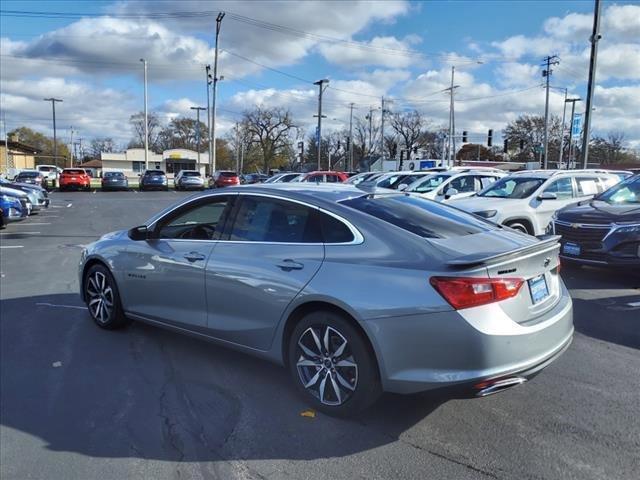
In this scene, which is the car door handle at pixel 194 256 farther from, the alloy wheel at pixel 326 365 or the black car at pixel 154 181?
the black car at pixel 154 181

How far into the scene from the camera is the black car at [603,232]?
7.49 metres

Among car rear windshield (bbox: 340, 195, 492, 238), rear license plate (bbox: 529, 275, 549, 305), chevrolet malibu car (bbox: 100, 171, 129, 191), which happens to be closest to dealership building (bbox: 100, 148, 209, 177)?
chevrolet malibu car (bbox: 100, 171, 129, 191)

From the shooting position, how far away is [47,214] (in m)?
20.5

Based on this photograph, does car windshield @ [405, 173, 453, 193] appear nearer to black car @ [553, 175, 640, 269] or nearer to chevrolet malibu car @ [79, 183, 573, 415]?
black car @ [553, 175, 640, 269]

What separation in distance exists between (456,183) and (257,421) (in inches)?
495

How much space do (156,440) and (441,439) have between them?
70.7 inches

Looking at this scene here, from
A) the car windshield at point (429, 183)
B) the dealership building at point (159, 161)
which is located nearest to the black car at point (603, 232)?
the car windshield at point (429, 183)

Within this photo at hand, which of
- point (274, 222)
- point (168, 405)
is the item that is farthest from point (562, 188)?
point (168, 405)

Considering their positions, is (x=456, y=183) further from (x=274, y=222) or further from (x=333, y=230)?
(x=333, y=230)

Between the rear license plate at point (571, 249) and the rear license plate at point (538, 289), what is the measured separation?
4.97 metres

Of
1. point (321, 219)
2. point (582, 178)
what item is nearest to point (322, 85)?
point (582, 178)

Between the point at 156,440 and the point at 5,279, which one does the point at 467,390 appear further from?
the point at 5,279

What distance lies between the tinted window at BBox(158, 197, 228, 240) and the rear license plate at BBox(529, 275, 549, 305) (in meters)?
2.46

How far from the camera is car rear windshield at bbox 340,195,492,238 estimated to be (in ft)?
12.2
